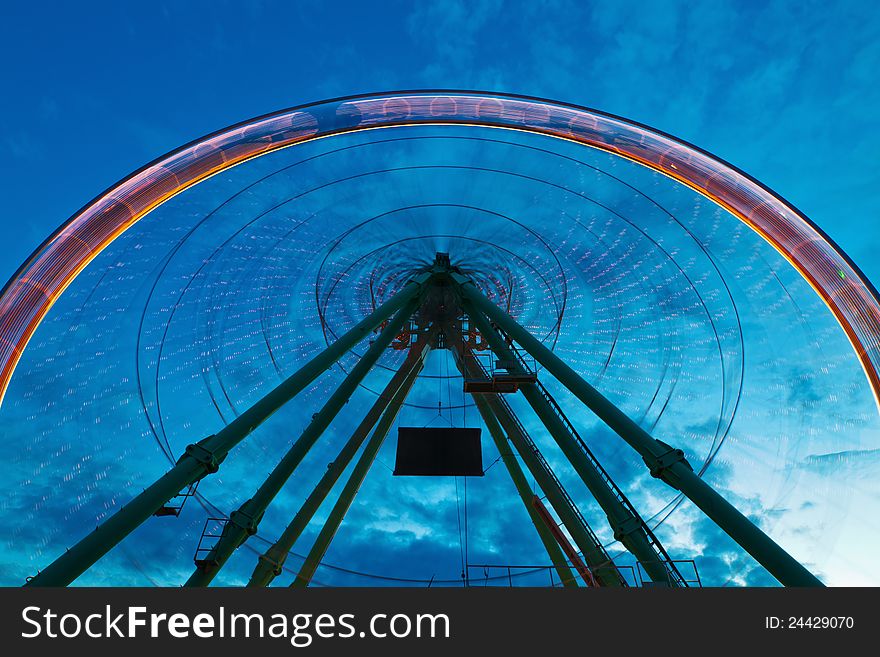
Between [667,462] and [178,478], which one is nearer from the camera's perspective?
[178,478]

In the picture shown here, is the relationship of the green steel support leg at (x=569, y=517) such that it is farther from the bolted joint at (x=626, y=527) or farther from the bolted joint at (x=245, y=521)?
the bolted joint at (x=245, y=521)

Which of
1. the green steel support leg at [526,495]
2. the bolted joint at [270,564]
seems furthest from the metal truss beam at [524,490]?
the bolted joint at [270,564]

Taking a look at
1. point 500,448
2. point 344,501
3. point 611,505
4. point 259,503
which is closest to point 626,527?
point 611,505

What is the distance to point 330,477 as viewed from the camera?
1639 centimetres

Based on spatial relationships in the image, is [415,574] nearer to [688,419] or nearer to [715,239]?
[688,419]

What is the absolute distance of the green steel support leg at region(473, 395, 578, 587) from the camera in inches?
666

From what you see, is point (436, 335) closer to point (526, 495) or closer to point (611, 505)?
point (526, 495)

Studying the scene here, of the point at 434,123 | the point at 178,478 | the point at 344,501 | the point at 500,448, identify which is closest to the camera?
the point at 178,478

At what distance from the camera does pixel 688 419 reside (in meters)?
18.4

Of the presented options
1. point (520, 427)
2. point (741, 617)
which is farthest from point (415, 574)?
point (741, 617)

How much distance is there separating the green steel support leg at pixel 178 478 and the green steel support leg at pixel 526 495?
20.1 feet

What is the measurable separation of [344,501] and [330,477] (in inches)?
70.7

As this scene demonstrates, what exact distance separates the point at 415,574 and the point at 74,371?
12.6 metres

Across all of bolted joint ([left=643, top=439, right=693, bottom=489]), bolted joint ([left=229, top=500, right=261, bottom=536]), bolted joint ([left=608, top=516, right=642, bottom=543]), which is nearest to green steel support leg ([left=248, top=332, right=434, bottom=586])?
bolted joint ([left=229, top=500, right=261, bottom=536])
